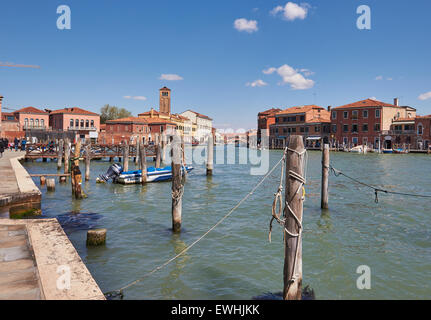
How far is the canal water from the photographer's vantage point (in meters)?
6.28

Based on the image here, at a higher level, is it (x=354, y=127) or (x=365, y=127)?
(x=354, y=127)

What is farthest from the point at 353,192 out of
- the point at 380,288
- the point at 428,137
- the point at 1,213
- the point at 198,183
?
the point at 428,137

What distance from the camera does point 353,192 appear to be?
17.3 m

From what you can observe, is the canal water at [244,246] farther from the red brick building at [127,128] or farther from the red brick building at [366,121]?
the red brick building at [127,128]

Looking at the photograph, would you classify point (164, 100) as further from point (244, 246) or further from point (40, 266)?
point (40, 266)

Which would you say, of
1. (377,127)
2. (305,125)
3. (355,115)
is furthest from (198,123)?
(377,127)

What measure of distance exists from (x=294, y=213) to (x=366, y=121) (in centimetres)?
6527

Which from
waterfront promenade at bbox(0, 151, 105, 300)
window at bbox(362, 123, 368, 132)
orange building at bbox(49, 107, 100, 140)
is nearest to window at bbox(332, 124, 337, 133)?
window at bbox(362, 123, 368, 132)

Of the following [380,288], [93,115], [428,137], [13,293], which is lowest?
[380,288]

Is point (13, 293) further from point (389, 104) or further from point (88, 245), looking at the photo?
point (389, 104)

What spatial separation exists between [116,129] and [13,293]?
6989 cm

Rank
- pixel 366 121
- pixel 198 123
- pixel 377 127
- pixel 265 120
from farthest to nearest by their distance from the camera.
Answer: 1. pixel 198 123
2. pixel 265 120
3. pixel 366 121
4. pixel 377 127

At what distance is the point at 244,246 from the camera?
337 inches

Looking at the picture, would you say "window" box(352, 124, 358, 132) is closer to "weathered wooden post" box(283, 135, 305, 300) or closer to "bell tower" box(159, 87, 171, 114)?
"bell tower" box(159, 87, 171, 114)
